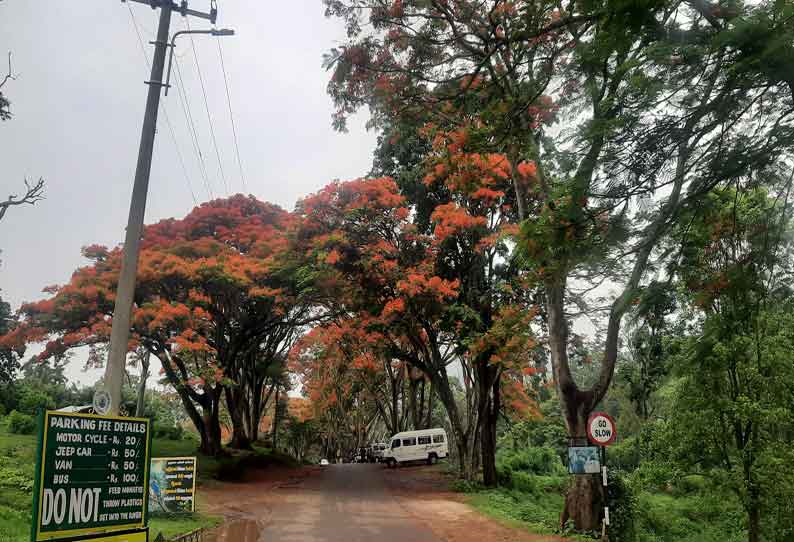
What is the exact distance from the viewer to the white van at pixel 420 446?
3198cm

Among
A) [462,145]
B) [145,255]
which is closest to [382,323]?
[145,255]

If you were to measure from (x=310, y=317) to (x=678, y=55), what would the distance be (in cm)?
2092

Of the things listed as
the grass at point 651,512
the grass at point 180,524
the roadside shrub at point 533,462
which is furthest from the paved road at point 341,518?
the roadside shrub at point 533,462

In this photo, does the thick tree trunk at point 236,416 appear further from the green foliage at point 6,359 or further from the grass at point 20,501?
the green foliage at point 6,359

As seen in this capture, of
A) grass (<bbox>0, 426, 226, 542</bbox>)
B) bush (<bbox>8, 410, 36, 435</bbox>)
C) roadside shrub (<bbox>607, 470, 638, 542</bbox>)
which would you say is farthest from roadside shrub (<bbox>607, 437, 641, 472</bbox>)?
bush (<bbox>8, 410, 36, 435</bbox>)

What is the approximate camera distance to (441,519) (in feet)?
44.2

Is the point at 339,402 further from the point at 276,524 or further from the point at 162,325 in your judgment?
the point at 276,524

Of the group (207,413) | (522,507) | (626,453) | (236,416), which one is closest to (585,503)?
(522,507)

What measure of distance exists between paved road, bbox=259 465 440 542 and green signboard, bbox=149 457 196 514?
1739mm

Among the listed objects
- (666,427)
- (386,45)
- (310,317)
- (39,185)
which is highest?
(386,45)

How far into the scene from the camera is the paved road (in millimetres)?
11047

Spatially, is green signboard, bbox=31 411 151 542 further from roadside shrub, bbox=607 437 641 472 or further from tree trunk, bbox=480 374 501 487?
roadside shrub, bbox=607 437 641 472

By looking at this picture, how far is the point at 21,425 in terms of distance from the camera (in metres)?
24.0

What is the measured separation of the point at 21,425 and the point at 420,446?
1843 cm
